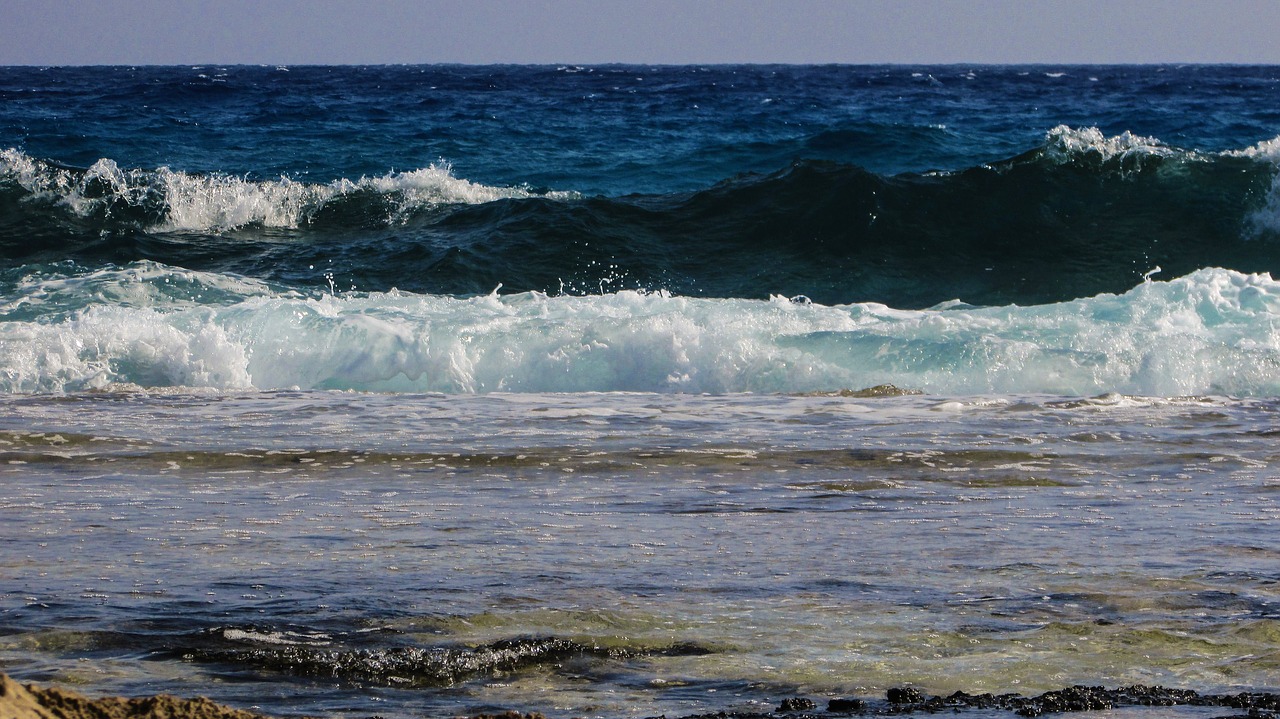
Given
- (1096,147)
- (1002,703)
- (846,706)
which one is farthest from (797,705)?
(1096,147)

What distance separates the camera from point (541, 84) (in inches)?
1570

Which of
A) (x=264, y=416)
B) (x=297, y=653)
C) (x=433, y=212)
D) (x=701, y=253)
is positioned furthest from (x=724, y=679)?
(x=433, y=212)

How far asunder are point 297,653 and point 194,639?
11.8 inches

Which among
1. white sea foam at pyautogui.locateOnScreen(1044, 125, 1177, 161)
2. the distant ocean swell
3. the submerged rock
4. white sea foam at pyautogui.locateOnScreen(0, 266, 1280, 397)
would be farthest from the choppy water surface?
white sea foam at pyautogui.locateOnScreen(1044, 125, 1177, 161)

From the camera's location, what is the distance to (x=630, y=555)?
4.18 meters

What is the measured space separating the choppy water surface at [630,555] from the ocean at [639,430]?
0.07 ft

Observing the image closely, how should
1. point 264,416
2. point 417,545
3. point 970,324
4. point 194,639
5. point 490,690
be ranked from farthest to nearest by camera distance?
point 970,324
point 264,416
point 417,545
point 194,639
point 490,690

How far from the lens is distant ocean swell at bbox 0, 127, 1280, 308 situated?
44.7ft

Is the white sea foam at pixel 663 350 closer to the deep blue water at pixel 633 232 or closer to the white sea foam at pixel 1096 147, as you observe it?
the deep blue water at pixel 633 232

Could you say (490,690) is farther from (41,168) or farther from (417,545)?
(41,168)

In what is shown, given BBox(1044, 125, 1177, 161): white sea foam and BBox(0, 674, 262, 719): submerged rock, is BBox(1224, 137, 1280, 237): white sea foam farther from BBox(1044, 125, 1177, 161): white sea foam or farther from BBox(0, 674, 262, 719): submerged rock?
BBox(0, 674, 262, 719): submerged rock

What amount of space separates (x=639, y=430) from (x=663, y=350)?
2.16 meters

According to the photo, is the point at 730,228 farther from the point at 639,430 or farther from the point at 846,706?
the point at 846,706

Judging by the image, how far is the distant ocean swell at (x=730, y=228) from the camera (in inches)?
536
